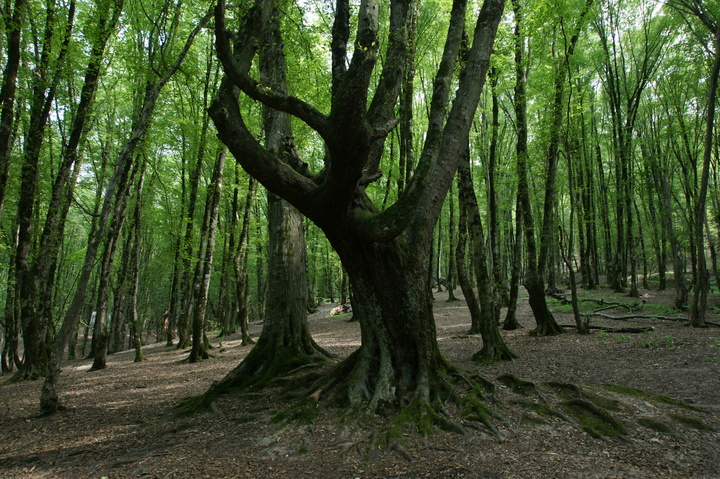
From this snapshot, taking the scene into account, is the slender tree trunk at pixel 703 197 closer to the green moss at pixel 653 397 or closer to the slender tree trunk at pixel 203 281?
the green moss at pixel 653 397

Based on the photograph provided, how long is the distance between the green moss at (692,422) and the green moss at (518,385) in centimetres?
142

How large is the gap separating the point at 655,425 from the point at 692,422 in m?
0.42

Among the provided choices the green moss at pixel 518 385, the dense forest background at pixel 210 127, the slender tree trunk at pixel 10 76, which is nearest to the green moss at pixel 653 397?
the green moss at pixel 518 385

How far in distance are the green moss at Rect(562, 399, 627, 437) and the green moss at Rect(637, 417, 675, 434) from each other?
0.87 ft

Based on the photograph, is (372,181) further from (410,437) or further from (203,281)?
(203,281)

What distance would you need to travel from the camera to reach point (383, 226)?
166 inches

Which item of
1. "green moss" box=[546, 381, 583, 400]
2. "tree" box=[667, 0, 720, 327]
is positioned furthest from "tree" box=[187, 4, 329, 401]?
"tree" box=[667, 0, 720, 327]

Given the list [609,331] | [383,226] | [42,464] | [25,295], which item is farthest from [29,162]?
[609,331]

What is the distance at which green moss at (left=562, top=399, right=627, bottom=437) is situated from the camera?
3.89 metres

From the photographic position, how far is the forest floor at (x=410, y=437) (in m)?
3.40

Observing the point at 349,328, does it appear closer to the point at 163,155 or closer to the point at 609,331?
the point at 609,331

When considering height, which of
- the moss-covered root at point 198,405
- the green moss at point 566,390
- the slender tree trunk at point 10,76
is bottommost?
the moss-covered root at point 198,405

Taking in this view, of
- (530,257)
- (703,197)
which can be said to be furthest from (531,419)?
(703,197)

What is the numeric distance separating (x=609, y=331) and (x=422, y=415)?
298 inches
